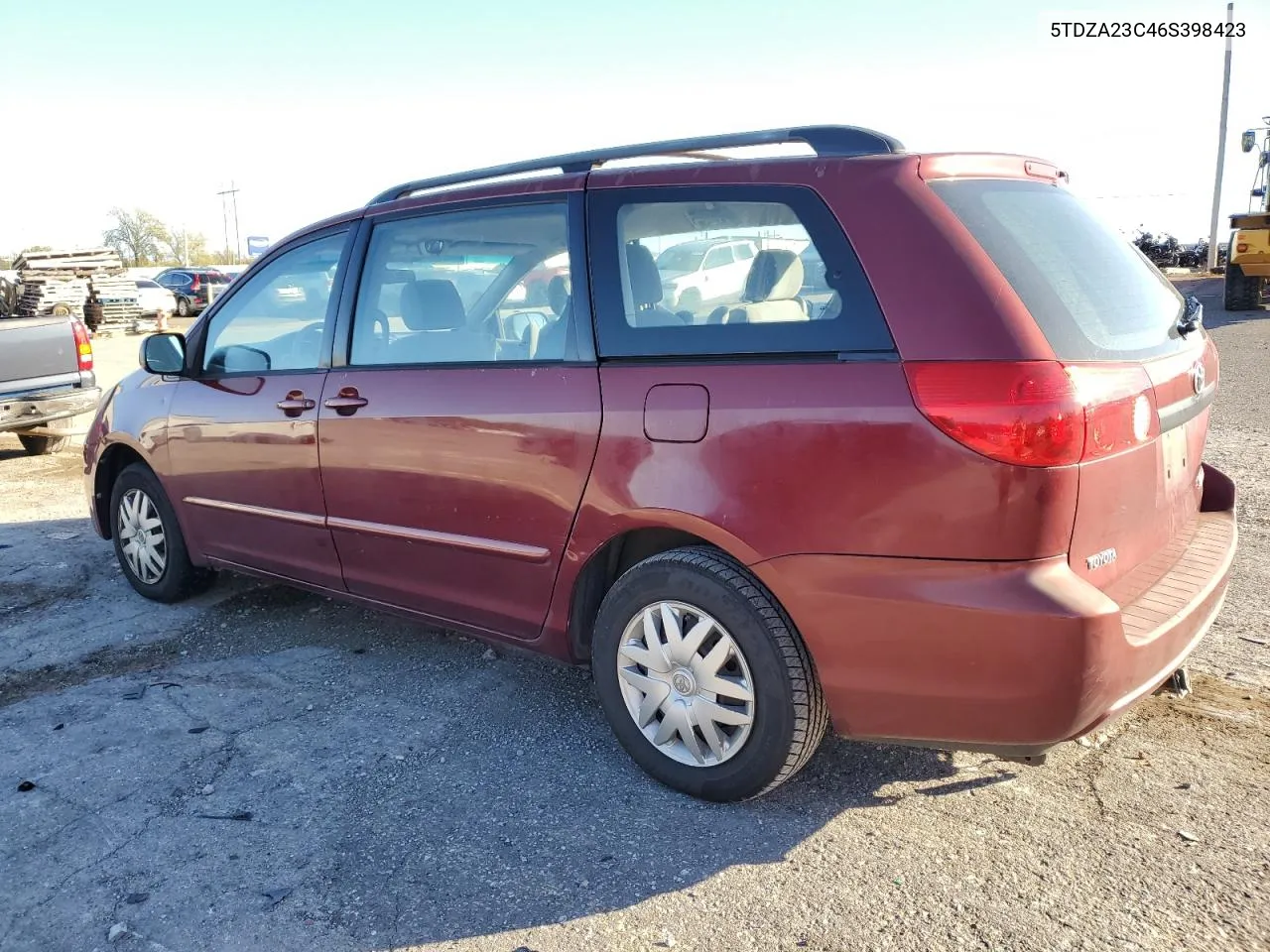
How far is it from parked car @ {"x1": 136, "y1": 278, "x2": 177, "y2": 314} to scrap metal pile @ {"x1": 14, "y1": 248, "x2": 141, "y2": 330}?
276 centimetres

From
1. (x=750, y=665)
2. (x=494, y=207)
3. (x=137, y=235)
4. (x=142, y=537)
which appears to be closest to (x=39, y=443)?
(x=142, y=537)

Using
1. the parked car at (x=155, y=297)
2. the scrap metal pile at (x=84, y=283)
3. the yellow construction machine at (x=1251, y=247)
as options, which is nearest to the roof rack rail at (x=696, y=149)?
the yellow construction machine at (x=1251, y=247)

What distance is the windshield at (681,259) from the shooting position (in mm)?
3086

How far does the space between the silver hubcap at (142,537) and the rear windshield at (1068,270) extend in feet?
13.1

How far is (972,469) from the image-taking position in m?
2.44

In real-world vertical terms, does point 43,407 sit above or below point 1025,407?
below

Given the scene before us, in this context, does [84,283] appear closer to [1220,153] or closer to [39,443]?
[39,443]

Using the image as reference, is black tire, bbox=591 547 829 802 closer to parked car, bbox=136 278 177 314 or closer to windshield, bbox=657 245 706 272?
windshield, bbox=657 245 706 272

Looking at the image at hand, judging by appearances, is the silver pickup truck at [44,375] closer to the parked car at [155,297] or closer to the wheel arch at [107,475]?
the wheel arch at [107,475]

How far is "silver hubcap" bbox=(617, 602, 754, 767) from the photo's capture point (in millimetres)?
2881

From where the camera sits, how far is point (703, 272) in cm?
304

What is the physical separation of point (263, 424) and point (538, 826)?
217cm

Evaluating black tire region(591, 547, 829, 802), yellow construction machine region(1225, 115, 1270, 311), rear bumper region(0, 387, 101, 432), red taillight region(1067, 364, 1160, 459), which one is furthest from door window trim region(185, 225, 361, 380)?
yellow construction machine region(1225, 115, 1270, 311)

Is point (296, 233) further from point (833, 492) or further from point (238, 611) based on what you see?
point (833, 492)
